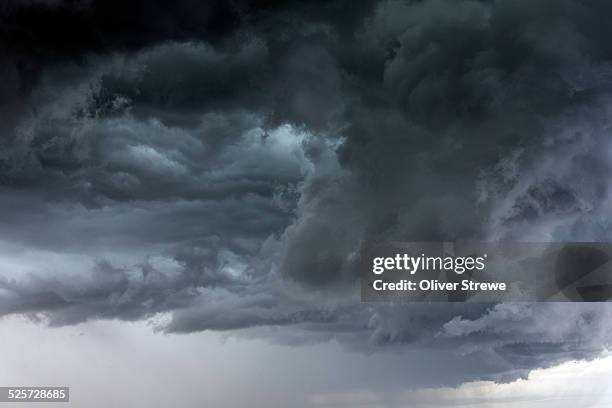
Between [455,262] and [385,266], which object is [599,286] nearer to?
[455,262]

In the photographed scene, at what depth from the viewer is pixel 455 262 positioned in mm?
93562

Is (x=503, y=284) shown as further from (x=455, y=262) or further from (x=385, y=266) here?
(x=385, y=266)

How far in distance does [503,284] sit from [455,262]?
5569 mm

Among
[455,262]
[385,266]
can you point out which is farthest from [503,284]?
[385,266]

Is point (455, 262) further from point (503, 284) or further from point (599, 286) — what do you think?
point (599, 286)

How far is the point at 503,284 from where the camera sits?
95.4 metres

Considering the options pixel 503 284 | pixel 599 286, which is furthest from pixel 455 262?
pixel 599 286

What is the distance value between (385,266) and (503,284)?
11798mm

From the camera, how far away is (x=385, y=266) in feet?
304

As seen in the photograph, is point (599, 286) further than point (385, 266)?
Yes

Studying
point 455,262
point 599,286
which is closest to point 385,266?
point 455,262

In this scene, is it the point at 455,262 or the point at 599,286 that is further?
the point at 599,286
